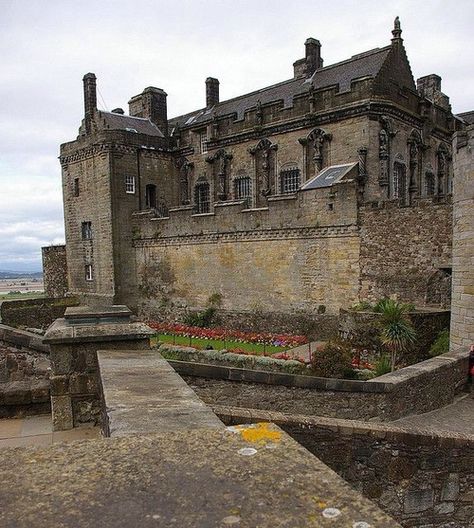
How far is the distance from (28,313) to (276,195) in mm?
15698


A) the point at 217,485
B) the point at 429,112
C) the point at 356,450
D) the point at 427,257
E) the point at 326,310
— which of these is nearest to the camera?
the point at 217,485

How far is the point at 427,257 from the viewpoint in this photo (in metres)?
19.4

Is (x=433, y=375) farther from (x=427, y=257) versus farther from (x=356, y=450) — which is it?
(x=427, y=257)

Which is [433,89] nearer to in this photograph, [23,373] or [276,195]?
[276,195]

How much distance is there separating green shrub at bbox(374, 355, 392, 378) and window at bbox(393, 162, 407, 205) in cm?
1244

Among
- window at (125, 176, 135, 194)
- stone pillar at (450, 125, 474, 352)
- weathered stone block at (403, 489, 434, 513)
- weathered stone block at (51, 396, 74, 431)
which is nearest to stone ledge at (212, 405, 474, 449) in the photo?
weathered stone block at (403, 489, 434, 513)

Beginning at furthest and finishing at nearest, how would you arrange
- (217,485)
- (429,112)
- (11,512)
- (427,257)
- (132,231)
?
(132,231)
(429,112)
(427,257)
(217,485)
(11,512)

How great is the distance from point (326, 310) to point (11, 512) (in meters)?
21.0

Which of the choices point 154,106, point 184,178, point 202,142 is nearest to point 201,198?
point 184,178

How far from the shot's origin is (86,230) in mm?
32125

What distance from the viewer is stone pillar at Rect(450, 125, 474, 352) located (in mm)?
12141

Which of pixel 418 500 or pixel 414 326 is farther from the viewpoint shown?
pixel 414 326

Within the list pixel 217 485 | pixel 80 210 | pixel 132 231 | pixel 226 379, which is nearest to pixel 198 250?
pixel 132 231

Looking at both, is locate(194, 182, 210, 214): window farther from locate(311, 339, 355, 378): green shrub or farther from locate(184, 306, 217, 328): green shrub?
locate(311, 339, 355, 378): green shrub
